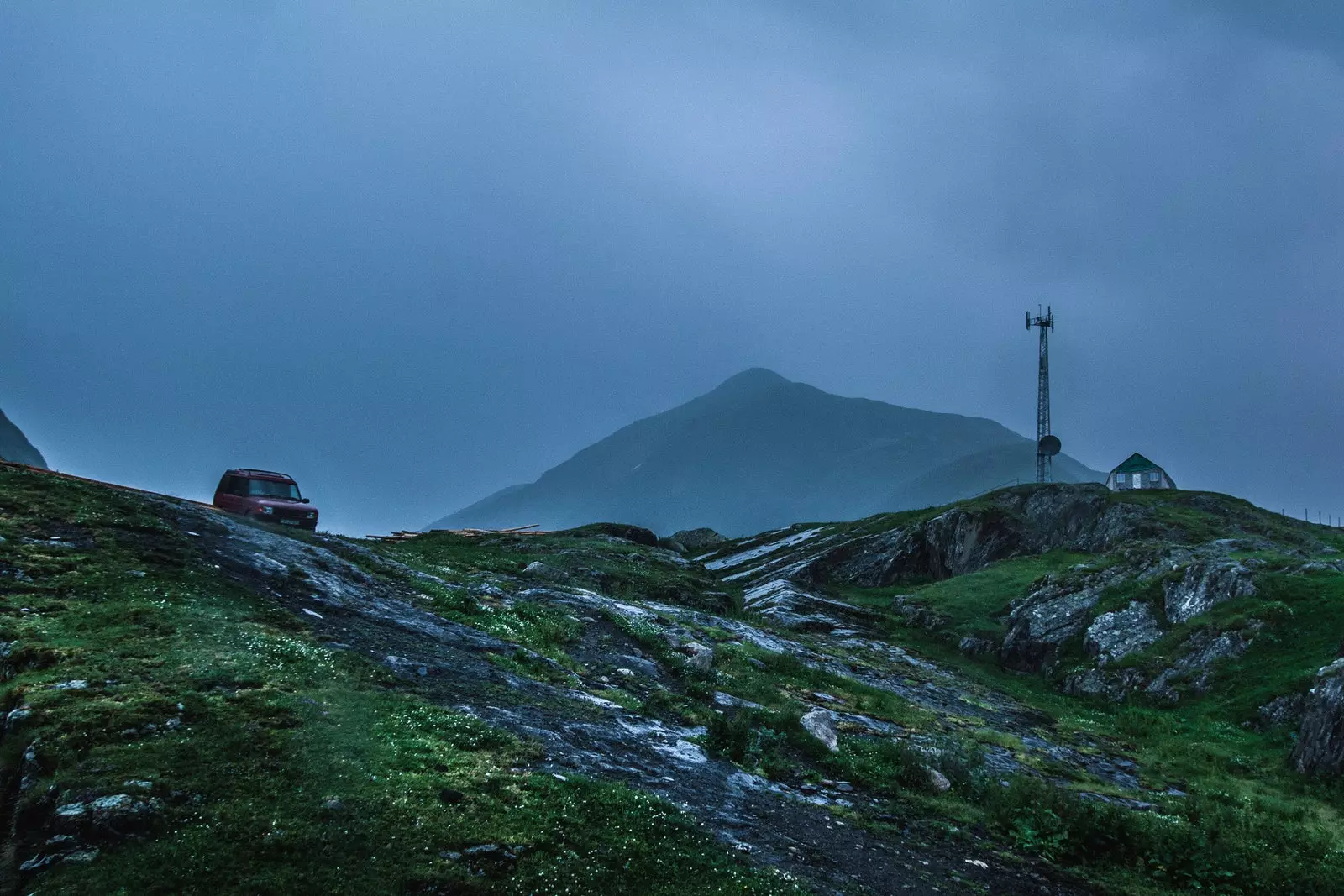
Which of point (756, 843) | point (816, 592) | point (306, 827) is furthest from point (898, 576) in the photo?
point (306, 827)

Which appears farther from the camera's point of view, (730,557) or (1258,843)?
(730,557)

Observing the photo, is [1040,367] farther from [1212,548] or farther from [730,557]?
[1212,548]

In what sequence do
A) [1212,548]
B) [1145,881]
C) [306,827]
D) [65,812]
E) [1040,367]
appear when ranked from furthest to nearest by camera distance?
[1040,367], [1212,548], [1145,881], [306,827], [65,812]

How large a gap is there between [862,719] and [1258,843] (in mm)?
9978

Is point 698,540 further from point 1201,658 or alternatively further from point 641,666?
point 641,666

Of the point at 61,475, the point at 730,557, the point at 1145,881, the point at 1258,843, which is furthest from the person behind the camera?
the point at 730,557

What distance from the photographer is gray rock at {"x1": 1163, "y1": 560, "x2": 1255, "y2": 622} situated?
34.0m

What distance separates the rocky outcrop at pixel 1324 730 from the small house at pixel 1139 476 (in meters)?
84.2

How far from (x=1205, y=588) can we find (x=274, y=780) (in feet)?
133

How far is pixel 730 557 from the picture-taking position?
8488 cm

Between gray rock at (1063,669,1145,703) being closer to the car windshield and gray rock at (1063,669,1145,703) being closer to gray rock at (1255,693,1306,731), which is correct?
gray rock at (1255,693,1306,731)

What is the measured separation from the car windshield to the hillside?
9742mm

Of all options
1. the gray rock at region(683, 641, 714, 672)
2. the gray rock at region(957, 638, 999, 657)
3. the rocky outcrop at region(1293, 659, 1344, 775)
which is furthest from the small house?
the gray rock at region(683, 641, 714, 672)

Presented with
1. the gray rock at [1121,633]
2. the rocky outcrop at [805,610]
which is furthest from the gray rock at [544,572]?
the gray rock at [1121,633]
